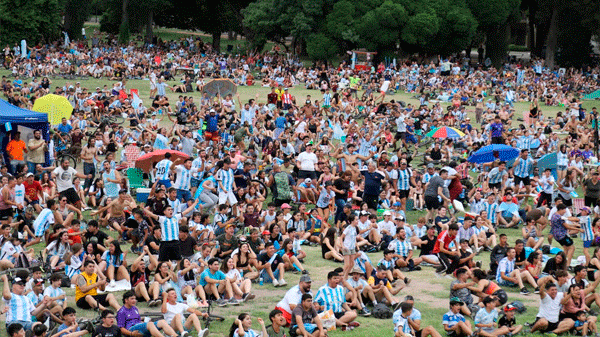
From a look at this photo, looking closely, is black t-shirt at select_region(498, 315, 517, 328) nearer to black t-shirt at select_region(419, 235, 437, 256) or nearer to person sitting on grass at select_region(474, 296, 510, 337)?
person sitting on grass at select_region(474, 296, 510, 337)

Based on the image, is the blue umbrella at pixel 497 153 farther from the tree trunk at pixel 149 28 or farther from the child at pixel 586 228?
the tree trunk at pixel 149 28

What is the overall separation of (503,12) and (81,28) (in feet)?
92.2

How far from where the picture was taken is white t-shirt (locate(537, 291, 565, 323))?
1403 centimetres

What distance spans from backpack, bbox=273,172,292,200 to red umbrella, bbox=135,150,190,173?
220 centimetres

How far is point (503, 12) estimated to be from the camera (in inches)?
2173

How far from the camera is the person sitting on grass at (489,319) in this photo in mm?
13555

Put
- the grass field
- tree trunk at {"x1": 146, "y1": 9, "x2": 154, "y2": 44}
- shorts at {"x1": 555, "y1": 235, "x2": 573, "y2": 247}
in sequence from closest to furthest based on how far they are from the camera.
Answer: the grass field < shorts at {"x1": 555, "y1": 235, "x2": 573, "y2": 247} < tree trunk at {"x1": 146, "y1": 9, "x2": 154, "y2": 44}

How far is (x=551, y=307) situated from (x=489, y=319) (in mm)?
1145

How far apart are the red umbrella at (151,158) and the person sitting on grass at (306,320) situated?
28.9ft

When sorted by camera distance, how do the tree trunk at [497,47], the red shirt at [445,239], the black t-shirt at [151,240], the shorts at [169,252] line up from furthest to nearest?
the tree trunk at [497,47] → the red shirt at [445,239] → the black t-shirt at [151,240] → the shorts at [169,252]

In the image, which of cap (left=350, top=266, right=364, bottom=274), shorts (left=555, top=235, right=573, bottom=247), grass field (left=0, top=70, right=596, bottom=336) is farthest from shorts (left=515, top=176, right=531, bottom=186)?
cap (left=350, top=266, right=364, bottom=274)

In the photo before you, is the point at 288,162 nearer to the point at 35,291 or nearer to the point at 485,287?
the point at 485,287

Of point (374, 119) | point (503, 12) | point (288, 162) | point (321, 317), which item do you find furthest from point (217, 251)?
point (503, 12)

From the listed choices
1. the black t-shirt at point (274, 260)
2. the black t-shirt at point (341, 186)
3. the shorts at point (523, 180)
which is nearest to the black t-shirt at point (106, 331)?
the black t-shirt at point (274, 260)
